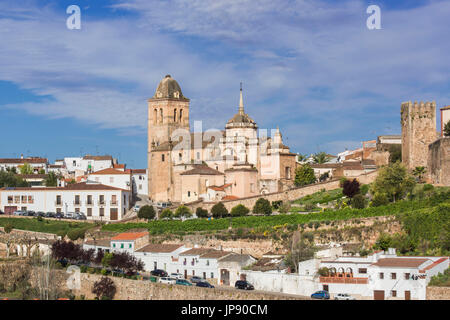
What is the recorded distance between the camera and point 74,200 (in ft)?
209

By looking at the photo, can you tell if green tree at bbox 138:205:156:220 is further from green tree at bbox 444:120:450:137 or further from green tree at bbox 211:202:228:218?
green tree at bbox 444:120:450:137

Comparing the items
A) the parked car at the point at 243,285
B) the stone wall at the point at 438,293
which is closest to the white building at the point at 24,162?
the parked car at the point at 243,285

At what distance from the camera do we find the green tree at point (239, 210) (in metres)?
54.6

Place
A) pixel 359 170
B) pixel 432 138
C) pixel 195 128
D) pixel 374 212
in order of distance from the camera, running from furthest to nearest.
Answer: pixel 195 128 → pixel 359 170 → pixel 432 138 → pixel 374 212

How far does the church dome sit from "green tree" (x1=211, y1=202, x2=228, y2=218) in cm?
2094

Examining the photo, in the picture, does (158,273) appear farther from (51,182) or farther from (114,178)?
(51,182)

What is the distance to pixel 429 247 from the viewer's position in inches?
1542

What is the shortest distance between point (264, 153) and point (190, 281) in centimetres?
2808

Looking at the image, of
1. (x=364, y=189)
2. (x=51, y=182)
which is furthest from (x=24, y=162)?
(x=364, y=189)

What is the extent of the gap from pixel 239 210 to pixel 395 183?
444 inches

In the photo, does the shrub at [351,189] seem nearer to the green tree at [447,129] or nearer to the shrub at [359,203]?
the shrub at [359,203]

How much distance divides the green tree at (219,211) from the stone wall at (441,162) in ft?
48.6
